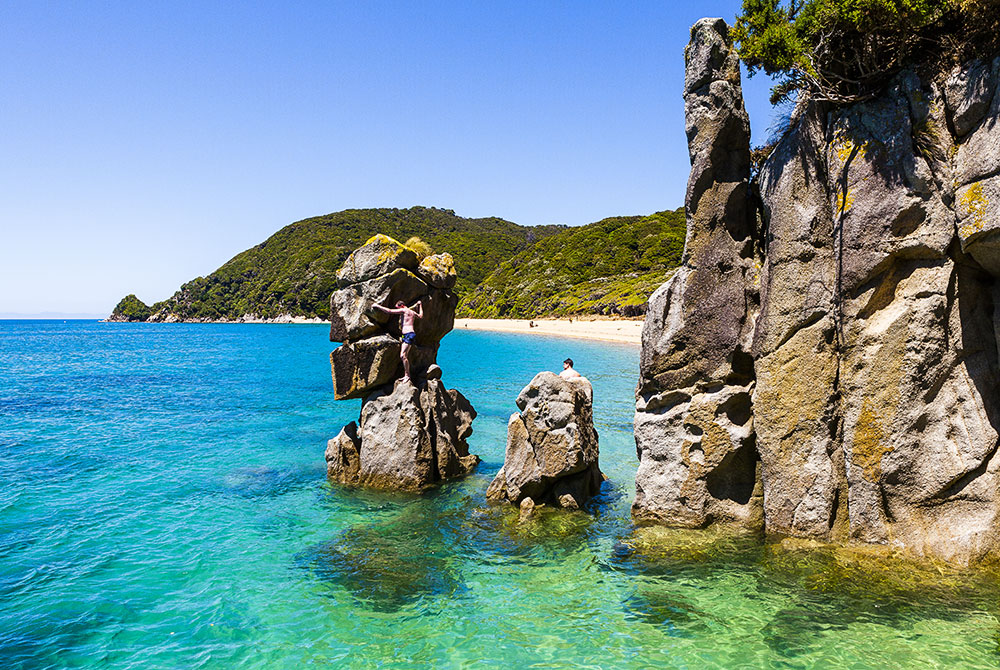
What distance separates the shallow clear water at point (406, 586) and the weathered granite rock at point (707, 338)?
114 cm

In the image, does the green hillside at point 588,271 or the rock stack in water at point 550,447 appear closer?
the rock stack in water at point 550,447

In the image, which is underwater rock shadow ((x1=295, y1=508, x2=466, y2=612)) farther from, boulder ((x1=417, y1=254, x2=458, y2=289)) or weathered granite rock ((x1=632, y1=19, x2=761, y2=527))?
boulder ((x1=417, y1=254, x2=458, y2=289))

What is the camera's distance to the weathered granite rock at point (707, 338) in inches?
507

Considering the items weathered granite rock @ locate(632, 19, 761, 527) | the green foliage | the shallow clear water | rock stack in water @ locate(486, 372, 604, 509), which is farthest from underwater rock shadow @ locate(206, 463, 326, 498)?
the green foliage

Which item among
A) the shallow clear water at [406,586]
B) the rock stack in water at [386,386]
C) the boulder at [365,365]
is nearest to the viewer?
the shallow clear water at [406,586]

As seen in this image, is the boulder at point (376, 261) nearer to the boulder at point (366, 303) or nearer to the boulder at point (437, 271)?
the boulder at point (366, 303)

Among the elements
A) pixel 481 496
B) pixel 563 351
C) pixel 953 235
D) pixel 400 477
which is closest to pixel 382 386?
pixel 400 477

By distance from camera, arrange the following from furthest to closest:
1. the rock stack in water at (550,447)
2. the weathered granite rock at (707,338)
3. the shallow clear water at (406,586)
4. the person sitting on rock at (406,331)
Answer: the person sitting on rock at (406,331) → the rock stack in water at (550,447) → the weathered granite rock at (707,338) → the shallow clear water at (406,586)

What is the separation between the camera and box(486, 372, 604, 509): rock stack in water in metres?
14.7

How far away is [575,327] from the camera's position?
309 ft

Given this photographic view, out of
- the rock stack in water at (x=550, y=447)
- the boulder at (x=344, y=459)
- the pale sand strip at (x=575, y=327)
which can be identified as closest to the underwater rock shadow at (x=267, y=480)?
the boulder at (x=344, y=459)

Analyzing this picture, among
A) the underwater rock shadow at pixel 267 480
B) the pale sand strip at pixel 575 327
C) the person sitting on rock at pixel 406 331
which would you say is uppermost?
the person sitting on rock at pixel 406 331

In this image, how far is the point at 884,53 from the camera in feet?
37.0

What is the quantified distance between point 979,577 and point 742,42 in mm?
11956
